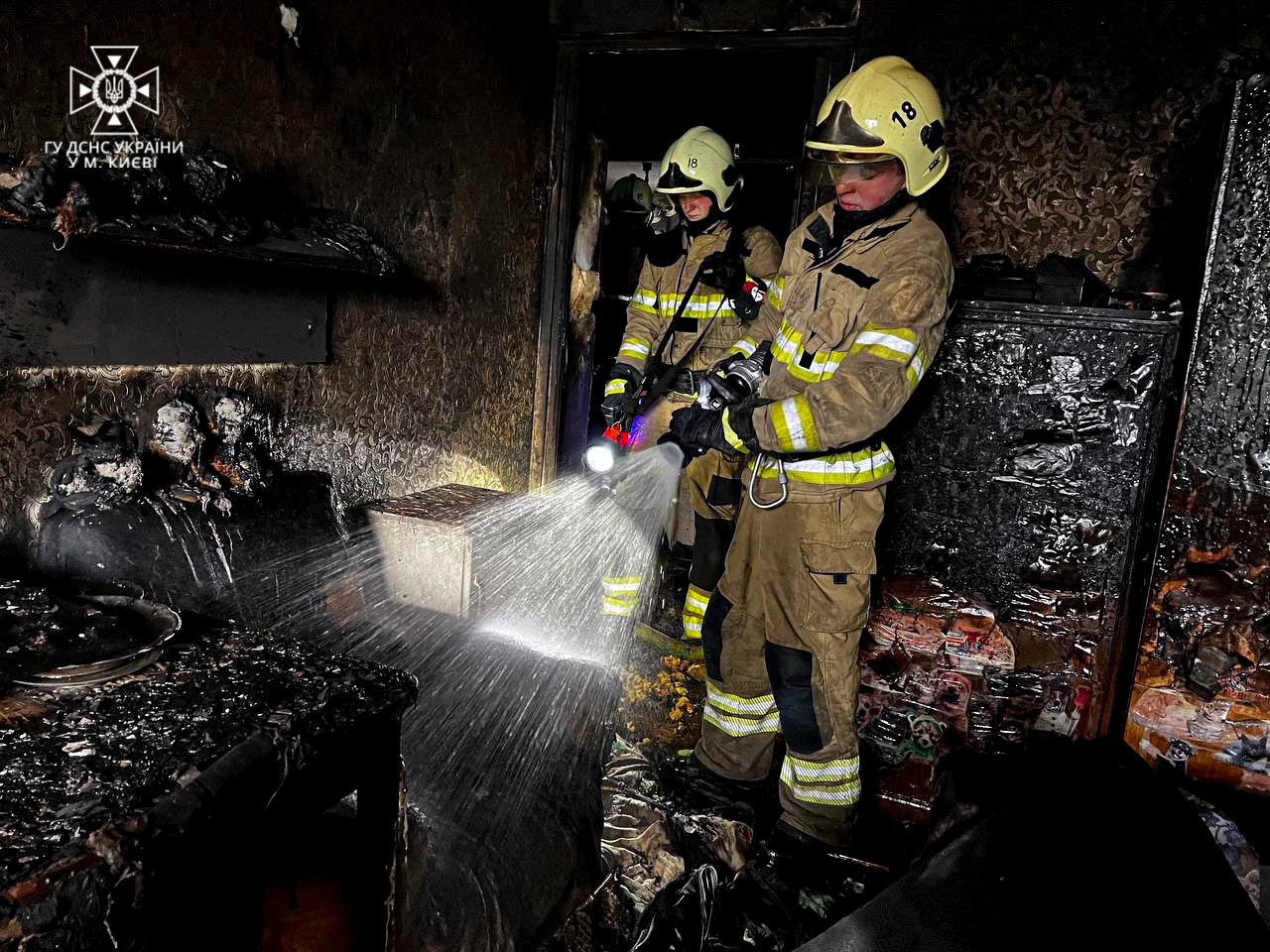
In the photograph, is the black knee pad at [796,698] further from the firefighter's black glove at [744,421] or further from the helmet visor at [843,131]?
the helmet visor at [843,131]

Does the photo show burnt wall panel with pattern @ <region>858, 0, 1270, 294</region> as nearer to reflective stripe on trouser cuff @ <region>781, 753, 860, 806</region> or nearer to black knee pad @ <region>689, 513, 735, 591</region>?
black knee pad @ <region>689, 513, 735, 591</region>

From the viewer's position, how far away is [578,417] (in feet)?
18.5

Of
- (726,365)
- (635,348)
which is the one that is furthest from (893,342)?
(635,348)

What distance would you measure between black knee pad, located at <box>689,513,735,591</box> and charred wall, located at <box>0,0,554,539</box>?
1588mm

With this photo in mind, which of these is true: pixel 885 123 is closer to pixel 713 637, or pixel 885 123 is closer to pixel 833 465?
pixel 833 465

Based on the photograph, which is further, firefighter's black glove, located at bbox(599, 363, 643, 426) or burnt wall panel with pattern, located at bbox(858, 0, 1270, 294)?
firefighter's black glove, located at bbox(599, 363, 643, 426)

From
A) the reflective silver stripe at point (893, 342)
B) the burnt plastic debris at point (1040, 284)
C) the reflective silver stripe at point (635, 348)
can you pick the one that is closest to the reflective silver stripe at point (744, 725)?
the reflective silver stripe at point (893, 342)

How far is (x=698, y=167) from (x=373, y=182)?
165cm

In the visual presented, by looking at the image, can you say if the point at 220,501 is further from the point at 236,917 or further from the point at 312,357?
the point at 236,917

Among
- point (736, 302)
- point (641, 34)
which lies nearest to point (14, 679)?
point (736, 302)

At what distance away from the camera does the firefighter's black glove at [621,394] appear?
381cm

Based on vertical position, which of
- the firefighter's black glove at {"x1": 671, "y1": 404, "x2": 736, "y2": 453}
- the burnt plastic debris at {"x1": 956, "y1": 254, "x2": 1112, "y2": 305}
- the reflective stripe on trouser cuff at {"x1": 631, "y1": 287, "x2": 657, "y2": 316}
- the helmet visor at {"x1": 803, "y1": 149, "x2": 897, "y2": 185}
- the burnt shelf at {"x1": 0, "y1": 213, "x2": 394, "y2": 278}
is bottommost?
the firefighter's black glove at {"x1": 671, "y1": 404, "x2": 736, "y2": 453}

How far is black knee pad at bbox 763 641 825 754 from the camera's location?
2559mm

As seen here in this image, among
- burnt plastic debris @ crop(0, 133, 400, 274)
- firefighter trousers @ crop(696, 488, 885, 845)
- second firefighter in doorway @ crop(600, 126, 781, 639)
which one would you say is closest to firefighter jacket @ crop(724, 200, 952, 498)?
firefighter trousers @ crop(696, 488, 885, 845)
